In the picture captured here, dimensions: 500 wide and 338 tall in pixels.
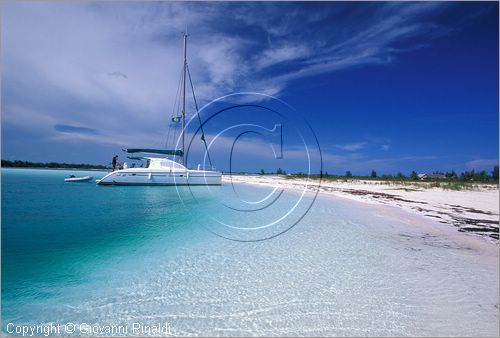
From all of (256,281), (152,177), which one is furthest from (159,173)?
(256,281)

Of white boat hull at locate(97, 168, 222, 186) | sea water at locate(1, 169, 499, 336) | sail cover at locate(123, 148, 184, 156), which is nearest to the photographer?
sea water at locate(1, 169, 499, 336)

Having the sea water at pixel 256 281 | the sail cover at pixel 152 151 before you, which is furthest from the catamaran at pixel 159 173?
the sea water at pixel 256 281

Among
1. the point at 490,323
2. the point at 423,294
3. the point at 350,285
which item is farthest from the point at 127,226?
the point at 490,323

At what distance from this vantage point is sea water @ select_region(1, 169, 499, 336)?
452 centimetres

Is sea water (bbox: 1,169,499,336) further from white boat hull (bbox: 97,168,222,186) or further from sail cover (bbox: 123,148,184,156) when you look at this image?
sail cover (bbox: 123,148,184,156)

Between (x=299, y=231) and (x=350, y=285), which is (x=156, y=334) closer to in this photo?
(x=350, y=285)

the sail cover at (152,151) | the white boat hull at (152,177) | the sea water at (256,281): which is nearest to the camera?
the sea water at (256,281)

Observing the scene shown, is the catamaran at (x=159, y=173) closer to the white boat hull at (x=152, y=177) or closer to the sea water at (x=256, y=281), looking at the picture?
the white boat hull at (x=152, y=177)

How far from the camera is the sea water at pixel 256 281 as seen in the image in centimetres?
452

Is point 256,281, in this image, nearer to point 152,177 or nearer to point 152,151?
point 152,177

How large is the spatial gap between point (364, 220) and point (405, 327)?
9.83 meters

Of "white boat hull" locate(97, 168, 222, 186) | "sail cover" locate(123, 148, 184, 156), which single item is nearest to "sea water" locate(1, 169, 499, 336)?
"white boat hull" locate(97, 168, 222, 186)

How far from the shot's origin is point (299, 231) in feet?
37.6

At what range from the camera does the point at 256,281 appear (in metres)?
6.14
